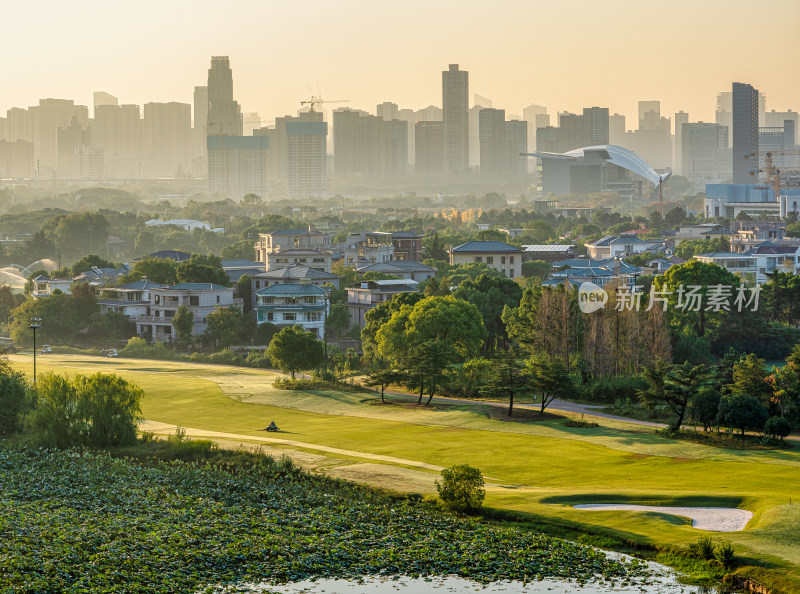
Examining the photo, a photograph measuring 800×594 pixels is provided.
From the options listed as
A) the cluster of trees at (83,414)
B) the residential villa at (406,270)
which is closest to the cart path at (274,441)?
the cluster of trees at (83,414)

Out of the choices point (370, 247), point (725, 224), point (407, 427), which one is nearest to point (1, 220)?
point (370, 247)

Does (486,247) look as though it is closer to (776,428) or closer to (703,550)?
(776,428)

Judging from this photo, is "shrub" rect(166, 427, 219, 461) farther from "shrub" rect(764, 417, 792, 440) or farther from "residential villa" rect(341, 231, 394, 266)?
"residential villa" rect(341, 231, 394, 266)

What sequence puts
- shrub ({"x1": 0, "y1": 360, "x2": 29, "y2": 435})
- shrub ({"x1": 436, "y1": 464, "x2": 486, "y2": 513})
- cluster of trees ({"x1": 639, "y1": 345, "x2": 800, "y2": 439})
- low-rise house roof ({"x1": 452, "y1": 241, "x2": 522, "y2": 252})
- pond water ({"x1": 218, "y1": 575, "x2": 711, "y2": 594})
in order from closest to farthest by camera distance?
1. pond water ({"x1": 218, "y1": 575, "x2": 711, "y2": 594})
2. shrub ({"x1": 436, "y1": 464, "x2": 486, "y2": 513})
3. cluster of trees ({"x1": 639, "y1": 345, "x2": 800, "y2": 439})
4. shrub ({"x1": 0, "y1": 360, "x2": 29, "y2": 435})
5. low-rise house roof ({"x1": 452, "y1": 241, "x2": 522, "y2": 252})

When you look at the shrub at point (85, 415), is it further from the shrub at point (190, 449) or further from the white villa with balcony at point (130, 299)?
the white villa with balcony at point (130, 299)

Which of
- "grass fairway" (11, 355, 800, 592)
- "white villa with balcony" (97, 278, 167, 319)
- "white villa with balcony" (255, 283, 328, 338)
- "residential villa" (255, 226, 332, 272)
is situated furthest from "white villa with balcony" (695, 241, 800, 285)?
"grass fairway" (11, 355, 800, 592)

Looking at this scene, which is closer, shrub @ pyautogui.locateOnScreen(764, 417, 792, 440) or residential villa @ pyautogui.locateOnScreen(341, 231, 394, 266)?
shrub @ pyautogui.locateOnScreen(764, 417, 792, 440)
